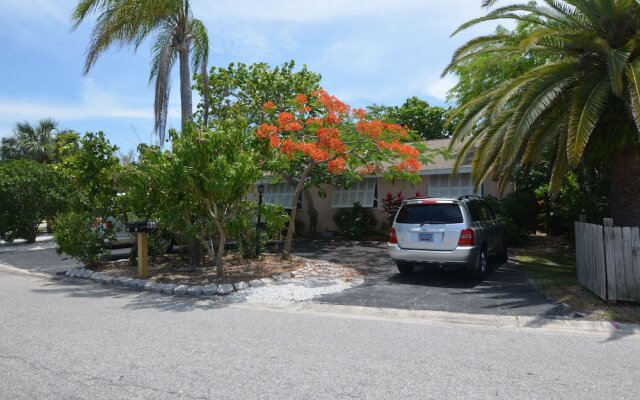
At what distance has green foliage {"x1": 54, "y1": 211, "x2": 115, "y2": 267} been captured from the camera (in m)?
11.4

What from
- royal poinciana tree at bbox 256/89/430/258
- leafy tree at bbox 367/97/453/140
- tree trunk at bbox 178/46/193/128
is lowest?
royal poinciana tree at bbox 256/89/430/258

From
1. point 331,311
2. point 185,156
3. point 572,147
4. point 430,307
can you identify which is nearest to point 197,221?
point 185,156

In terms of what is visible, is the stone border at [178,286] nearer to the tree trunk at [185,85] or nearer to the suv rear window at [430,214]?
the suv rear window at [430,214]

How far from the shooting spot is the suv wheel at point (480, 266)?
9.52 metres

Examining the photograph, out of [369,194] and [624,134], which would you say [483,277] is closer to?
[624,134]

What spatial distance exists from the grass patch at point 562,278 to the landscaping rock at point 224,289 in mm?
5882

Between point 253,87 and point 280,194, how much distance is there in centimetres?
676

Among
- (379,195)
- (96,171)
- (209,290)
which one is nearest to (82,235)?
(96,171)

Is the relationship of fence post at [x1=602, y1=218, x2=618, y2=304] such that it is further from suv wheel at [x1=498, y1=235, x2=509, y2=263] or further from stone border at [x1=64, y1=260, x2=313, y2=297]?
stone border at [x1=64, y1=260, x2=313, y2=297]

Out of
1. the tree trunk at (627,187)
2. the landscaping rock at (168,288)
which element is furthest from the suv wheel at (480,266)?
the landscaping rock at (168,288)

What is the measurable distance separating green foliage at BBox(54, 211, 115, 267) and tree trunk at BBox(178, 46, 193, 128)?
138 inches

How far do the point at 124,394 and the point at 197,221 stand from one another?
6.18 metres

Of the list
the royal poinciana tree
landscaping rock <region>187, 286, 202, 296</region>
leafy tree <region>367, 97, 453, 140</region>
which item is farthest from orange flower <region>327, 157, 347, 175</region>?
leafy tree <region>367, 97, 453, 140</region>

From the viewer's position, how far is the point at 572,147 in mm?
7859
